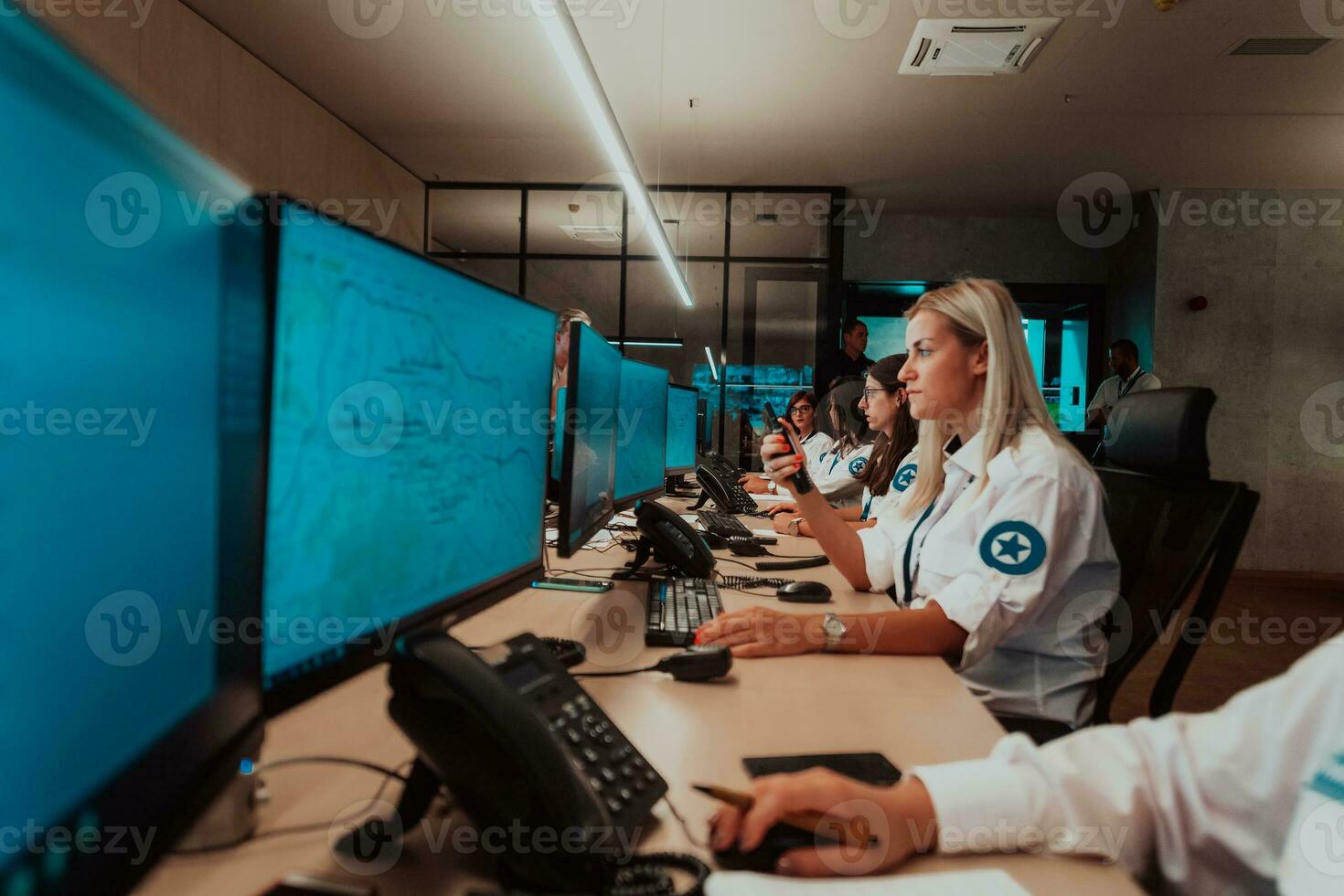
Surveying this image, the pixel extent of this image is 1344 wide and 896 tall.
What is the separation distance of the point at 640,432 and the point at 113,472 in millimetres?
1802

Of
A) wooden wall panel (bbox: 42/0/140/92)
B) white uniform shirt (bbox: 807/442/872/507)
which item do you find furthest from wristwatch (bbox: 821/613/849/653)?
wooden wall panel (bbox: 42/0/140/92)

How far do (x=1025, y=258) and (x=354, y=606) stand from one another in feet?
24.8

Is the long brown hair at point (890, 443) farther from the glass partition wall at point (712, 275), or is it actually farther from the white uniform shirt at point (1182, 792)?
the glass partition wall at point (712, 275)

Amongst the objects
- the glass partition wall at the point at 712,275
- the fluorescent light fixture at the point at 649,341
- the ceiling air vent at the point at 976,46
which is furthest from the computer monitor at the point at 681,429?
the fluorescent light fixture at the point at 649,341

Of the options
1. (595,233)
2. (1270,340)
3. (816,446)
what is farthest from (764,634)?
(1270,340)

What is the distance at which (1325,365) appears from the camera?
248 inches

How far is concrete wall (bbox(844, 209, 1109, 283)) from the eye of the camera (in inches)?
277

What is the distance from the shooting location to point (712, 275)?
681cm

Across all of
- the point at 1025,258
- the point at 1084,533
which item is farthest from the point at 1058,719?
the point at 1025,258

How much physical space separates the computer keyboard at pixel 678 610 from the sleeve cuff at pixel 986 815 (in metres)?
0.64

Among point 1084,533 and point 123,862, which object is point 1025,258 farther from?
point 123,862

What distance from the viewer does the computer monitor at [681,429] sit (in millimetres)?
3076

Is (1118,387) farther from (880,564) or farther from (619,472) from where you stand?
(619,472)

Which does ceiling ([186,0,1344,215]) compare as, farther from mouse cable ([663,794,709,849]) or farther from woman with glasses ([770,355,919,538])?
mouse cable ([663,794,709,849])
